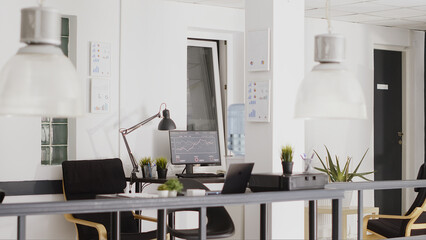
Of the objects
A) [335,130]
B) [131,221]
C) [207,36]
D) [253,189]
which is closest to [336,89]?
[253,189]

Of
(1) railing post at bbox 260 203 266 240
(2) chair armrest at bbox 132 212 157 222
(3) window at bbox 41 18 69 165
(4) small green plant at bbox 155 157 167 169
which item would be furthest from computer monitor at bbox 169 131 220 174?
(1) railing post at bbox 260 203 266 240

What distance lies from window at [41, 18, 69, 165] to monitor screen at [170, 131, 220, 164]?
108 centimetres

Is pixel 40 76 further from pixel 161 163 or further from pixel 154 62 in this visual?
pixel 154 62

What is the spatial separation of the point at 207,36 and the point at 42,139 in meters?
2.25

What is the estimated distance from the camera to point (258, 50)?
5.88 m

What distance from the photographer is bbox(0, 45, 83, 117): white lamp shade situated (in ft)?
9.30

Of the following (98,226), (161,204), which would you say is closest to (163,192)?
(161,204)

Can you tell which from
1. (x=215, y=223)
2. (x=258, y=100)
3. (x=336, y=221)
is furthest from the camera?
(x=258, y=100)

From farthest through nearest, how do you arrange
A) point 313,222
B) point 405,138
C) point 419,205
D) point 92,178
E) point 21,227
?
point 405,138 < point 92,178 < point 419,205 < point 313,222 < point 21,227

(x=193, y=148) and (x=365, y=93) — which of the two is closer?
(x=193, y=148)

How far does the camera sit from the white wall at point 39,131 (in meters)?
6.30

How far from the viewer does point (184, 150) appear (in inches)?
280

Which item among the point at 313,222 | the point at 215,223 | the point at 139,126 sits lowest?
the point at 215,223

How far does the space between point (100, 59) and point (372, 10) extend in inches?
129
